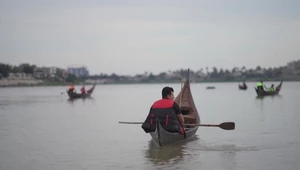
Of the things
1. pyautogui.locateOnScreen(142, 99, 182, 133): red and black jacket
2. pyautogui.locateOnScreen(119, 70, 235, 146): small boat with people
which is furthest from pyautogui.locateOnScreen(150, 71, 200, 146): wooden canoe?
pyautogui.locateOnScreen(142, 99, 182, 133): red and black jacket

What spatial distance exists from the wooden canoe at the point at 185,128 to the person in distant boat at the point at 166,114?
5.4 inches

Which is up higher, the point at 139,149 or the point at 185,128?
the point at 185,128

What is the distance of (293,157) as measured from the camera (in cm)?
888

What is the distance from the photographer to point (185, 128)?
10922 mm

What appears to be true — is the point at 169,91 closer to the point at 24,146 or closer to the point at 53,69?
the point at 24,146

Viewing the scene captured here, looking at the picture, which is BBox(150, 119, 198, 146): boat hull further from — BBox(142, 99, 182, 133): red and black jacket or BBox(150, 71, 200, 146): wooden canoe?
BBox(142, 99, 182, 133): red and black jacket

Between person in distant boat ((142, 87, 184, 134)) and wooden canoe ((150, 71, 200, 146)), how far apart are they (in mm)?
138

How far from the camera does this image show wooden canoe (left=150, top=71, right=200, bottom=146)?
380 inches

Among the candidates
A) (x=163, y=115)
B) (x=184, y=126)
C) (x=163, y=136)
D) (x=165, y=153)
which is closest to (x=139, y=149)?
(x=163, y=136)

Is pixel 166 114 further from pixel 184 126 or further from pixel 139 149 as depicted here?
pixel 184 126

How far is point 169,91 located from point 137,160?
1583mm

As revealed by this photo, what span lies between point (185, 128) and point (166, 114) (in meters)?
1.66

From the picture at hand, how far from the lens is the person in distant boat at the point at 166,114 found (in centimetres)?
941

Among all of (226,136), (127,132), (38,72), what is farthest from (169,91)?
(38,72)
